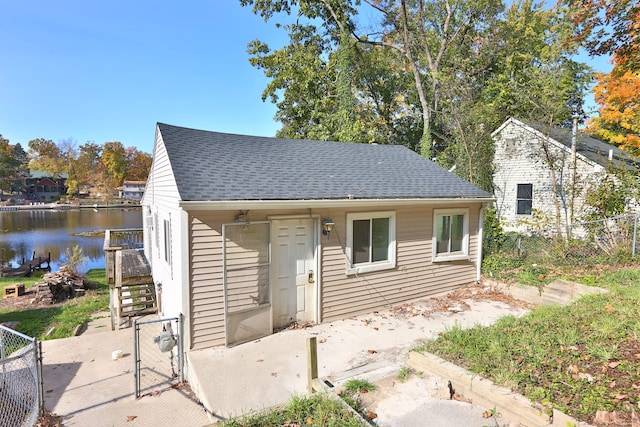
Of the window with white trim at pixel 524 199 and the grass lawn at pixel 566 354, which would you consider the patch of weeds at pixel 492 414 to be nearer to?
the grass lawn at pixel 566 354

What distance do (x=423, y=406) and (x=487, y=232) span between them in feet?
30.1

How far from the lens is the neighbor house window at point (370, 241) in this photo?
25.0 ft

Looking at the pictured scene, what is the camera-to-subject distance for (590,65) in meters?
22.1

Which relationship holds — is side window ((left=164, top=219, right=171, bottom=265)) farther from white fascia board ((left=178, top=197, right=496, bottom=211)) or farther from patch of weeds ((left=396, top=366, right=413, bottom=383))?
patch of weeds ((left=396, top=366, right=413, bottom=383))

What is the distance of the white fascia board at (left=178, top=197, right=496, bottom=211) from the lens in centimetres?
569

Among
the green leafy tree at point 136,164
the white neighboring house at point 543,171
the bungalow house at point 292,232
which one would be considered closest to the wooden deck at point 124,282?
the bungalow house at point 292,232

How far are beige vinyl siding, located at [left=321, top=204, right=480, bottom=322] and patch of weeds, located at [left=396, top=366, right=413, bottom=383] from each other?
295cm

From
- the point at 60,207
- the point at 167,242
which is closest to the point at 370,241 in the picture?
the point at 167,242

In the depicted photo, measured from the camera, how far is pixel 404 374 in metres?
4.40

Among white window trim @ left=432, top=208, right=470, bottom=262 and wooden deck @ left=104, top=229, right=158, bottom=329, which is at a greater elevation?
white window trim @ left=432, top=208, right=470, bottom=262

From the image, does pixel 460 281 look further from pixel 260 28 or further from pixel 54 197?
pixel 54 197

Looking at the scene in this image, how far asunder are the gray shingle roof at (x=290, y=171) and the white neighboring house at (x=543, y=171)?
5846mm

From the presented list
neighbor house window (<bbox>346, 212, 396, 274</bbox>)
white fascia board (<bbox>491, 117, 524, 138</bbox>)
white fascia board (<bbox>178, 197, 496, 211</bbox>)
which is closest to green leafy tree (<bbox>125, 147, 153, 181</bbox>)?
white fascia board (<bbox>491, 117, 524, 138</bbox>)

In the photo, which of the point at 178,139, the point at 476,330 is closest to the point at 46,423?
the point at 178,139
